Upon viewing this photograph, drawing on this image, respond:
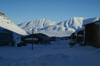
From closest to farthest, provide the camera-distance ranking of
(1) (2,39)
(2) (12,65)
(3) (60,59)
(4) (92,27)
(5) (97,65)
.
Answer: (5) (97,65), (2) (12,65), (3) (60,59), (4) (92,27), (1) (2,39)

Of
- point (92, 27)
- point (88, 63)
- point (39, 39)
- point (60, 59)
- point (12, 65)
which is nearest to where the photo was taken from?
point (88, 63)

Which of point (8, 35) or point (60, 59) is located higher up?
point (8, 35)

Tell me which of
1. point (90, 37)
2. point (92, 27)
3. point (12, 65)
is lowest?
point (12, 65)

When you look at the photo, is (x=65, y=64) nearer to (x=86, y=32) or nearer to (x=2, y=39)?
(x=86, y=32)

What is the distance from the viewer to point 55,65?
1080 centimetres

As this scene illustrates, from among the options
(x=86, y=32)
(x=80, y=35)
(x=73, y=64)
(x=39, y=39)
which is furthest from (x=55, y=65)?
(x=39, y=39)

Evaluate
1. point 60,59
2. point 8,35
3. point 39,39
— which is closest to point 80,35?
point 39,39

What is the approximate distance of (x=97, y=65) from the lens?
977cm

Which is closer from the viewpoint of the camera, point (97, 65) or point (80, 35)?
point (97, 65)

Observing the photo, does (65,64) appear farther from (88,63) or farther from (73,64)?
(88,63)

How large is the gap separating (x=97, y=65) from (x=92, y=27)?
17.5 m

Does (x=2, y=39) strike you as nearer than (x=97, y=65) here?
No

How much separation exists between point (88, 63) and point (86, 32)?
1715cm

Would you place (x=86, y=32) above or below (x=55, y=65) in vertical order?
above
